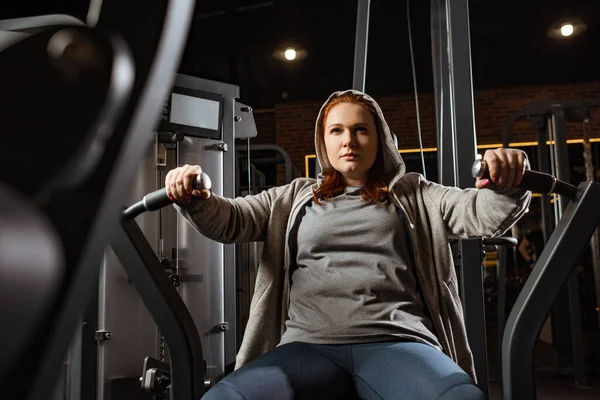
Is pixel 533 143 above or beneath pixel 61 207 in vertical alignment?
above

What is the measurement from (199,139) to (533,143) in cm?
507

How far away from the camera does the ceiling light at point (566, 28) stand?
514 centimetres

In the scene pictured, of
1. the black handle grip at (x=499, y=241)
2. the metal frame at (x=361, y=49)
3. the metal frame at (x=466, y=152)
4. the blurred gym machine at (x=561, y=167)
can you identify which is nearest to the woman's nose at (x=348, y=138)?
the metal frame at (x=466, y=152)

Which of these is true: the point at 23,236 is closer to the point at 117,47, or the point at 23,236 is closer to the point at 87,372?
the point at 117,47

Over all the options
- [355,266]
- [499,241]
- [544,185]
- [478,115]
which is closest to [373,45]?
[478,115]

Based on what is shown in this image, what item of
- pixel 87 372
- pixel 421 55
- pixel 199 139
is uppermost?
pixel 421 55

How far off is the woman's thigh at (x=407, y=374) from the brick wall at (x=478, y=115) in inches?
230

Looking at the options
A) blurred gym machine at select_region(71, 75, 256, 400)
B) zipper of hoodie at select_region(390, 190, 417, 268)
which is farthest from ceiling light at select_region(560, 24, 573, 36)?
zipper of hoodie at select_region(390, 190, 417, 268)

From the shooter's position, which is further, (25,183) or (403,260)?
(403,260)

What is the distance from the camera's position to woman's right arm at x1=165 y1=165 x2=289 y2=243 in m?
1.01

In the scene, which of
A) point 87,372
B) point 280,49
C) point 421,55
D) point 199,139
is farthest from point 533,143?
point 87,372

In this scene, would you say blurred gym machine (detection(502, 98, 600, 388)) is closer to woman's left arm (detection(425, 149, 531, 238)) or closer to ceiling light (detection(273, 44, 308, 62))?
ceiling light (detection(273, 44, 308, 62))

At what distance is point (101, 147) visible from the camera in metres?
0.16

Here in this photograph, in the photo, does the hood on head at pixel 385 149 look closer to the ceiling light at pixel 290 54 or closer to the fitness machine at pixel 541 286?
the fitness machine at pixel 541 286
